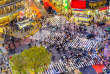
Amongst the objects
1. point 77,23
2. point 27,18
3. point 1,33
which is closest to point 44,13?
point 27,18

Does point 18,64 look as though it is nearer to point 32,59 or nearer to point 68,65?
point 32,59

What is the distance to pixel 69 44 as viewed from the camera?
34.0 metres

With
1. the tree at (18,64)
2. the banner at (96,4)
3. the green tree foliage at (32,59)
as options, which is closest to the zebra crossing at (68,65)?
the green tree foliage at (32,59)

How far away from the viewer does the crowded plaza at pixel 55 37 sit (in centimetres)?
2407

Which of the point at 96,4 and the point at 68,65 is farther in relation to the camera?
the point at 96,4

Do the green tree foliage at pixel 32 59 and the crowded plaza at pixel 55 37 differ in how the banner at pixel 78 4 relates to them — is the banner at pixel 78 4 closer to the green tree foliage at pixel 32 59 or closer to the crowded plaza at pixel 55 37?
the crowded plaza at pixel 55 37

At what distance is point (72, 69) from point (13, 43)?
1550 cm

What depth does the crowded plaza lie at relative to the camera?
24.1 meters

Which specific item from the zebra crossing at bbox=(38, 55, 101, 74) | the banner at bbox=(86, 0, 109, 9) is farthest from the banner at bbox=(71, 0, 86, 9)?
the zebra crossing at bbox=(38, 55, 101, 74)

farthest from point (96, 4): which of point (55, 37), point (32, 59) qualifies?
point (32, 59)

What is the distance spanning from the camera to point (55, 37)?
36.6 m

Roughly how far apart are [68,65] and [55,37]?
1022 centimetres

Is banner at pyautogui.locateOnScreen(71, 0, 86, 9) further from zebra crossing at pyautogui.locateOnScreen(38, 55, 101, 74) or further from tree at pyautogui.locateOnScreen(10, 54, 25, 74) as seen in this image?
tree at pyautogui.locateOnScreen(10, 54, 25, 74)

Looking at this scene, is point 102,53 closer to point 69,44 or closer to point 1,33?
point 69,44
